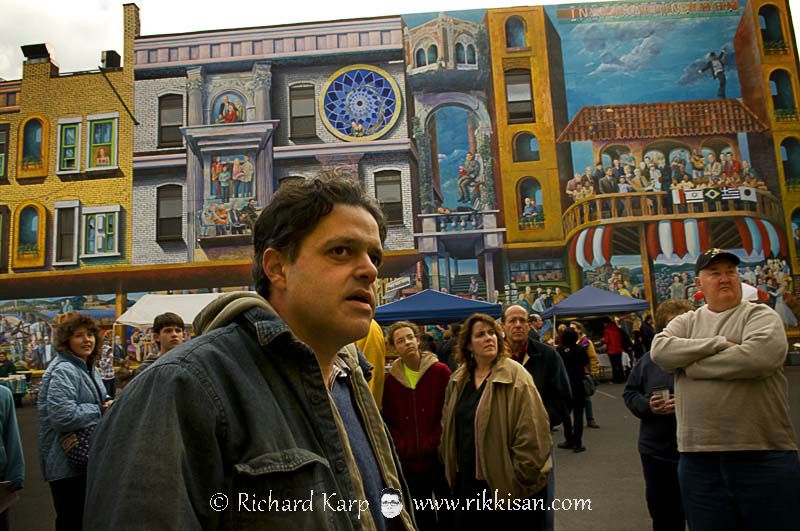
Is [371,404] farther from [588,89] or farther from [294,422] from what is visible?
[588,89]

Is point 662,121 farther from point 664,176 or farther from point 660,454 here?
point 660,454

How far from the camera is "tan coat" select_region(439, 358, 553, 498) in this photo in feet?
11.9

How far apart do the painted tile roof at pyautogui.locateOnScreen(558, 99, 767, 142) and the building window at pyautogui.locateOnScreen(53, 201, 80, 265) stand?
59.2ft

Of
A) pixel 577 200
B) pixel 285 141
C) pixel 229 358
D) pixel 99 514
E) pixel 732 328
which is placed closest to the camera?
pixel 99 514

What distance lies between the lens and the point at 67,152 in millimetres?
21891

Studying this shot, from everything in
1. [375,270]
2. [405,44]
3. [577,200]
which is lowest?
[375,270]

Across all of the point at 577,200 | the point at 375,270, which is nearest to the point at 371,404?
the point at 375,270

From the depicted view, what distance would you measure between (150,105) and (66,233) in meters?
5.73

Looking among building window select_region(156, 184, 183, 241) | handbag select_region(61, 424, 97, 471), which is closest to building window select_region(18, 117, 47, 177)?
building window select_region(156, 184, 183, 241)

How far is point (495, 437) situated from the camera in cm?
373

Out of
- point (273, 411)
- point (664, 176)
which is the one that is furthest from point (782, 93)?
point (273, 411)

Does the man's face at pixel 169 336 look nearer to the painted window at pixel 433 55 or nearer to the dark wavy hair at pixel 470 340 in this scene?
the dark wavy hair at pixel 470 340

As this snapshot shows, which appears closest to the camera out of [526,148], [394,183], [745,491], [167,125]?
[745,491]

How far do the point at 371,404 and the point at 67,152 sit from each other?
2418 cm
